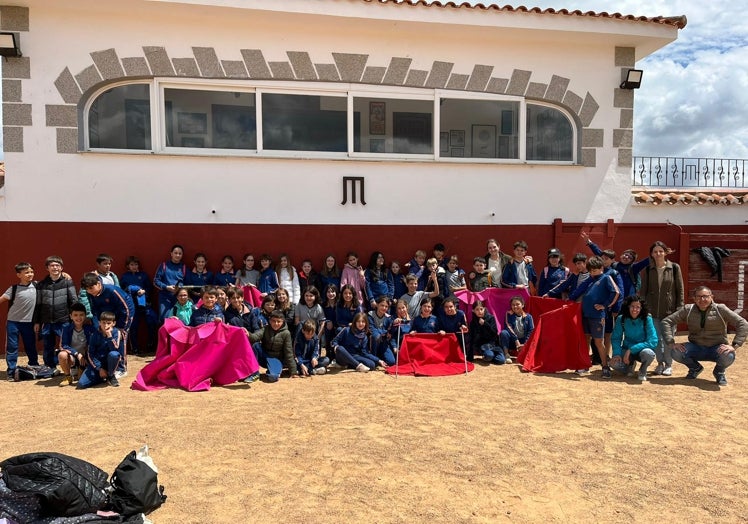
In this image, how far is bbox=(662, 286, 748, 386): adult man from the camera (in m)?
6.27

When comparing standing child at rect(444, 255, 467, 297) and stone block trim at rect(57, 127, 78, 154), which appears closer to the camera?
stone block trim at rect(57, 127, 78, 154)

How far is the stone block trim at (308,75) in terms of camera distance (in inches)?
313

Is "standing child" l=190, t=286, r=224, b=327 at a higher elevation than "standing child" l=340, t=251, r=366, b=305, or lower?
lower

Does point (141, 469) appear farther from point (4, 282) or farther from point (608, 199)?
point (608, 199)

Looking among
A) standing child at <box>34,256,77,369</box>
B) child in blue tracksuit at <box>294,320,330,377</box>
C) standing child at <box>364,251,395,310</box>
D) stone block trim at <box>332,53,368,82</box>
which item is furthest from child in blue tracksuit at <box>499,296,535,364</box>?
standing child at <box>34,256,77,369</box>

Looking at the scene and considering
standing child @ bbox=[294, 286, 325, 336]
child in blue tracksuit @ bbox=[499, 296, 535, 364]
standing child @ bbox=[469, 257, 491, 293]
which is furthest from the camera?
standing child @ bbox=[469, 257, 491, 293]

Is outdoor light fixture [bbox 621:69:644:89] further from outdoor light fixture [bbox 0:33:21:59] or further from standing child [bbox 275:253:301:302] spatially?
outdoor light fixture [bbox 0:33:21:59]

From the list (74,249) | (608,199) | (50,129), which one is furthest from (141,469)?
(608,199)

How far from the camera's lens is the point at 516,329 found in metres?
7.73

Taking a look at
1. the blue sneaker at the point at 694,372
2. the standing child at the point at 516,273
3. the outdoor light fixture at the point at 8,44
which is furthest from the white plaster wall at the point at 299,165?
the blue sneaker at the point at 694,372

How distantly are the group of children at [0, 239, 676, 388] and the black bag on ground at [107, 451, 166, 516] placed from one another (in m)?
3.15

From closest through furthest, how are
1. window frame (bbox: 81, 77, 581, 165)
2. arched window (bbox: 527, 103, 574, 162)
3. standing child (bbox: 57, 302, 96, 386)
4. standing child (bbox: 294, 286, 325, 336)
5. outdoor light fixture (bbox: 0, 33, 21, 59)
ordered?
standing child (bbox: 57, 302, 96, 386), standing child (bbox: 294, 286, 325, 336), outdoor light fixture (bbox: 0, 33, 21, 59), window frame (bbox: 81, 77, 581, 165), arched window (bbox: 527, 103, 574, 162)

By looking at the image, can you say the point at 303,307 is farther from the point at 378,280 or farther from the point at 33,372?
the point at 33,372

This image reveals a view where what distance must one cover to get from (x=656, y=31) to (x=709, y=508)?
317 inches
